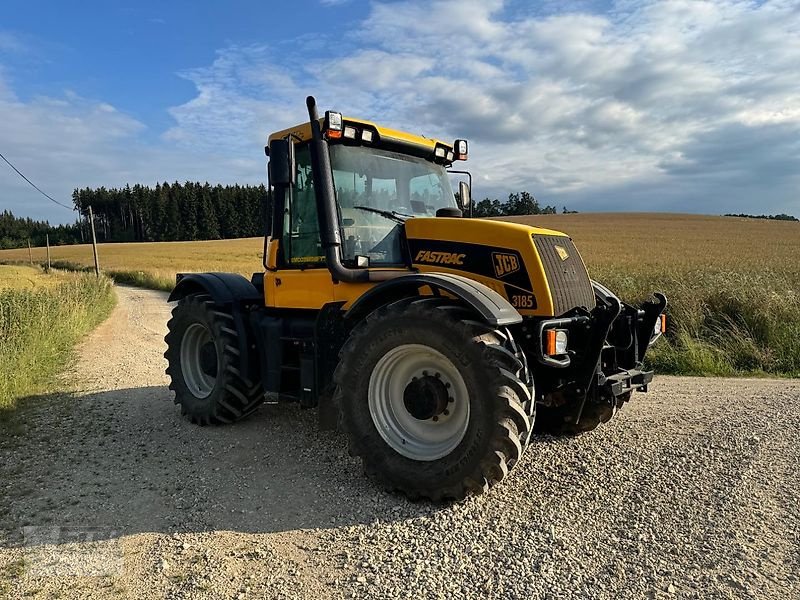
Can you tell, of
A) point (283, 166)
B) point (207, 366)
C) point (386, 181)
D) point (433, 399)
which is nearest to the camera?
point (433, 399)

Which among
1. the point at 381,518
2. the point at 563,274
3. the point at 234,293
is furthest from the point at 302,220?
the point at 381,518

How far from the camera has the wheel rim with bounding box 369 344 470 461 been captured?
13.4 ft

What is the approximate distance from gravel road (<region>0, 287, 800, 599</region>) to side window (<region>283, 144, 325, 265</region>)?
161cm

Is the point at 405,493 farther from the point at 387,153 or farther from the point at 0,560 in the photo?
the point at 387,153

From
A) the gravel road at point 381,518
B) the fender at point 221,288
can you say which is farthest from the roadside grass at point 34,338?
the fender at point 221,288

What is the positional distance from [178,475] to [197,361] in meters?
2.03

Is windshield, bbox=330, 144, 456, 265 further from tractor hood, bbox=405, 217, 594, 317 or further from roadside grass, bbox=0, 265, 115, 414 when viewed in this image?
roadside grass, bbox=0, 265, 115, 414

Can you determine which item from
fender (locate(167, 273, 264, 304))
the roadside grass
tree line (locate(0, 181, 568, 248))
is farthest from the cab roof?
tree line (locate(0, 181, 568, 248))

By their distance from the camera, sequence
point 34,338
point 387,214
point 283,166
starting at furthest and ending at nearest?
point 34,338
point 387,214
point 283,166

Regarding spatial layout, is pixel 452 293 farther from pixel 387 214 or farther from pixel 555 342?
pixel 387 214

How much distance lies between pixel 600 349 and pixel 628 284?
8865mm

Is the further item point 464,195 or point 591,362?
point 464,195

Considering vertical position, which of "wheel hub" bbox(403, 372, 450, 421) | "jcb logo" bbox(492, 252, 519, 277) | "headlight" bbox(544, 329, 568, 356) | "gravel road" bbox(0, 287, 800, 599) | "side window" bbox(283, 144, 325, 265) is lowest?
"gravel road" bbox(0, 287, 800, 599)

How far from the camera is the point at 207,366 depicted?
6238 mm
